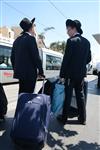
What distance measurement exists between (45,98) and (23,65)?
0.95 m

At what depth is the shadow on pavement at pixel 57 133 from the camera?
4854mm

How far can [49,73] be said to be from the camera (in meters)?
23.9

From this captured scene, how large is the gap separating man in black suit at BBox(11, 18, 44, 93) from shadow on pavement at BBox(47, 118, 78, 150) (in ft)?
2.77

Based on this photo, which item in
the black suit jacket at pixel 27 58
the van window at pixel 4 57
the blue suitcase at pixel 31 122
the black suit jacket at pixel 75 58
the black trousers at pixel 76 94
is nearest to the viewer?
the blue suitcase at pixel 31 122

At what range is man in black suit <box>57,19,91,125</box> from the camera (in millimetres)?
5637

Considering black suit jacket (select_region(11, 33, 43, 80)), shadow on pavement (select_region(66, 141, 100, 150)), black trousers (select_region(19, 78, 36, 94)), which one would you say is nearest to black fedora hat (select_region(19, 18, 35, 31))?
black suit jacket (select_region(11, 33, 43, 80))

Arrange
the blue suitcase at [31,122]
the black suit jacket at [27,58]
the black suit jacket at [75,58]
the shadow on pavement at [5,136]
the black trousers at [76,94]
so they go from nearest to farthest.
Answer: the blue suitcase at [31,122], the shadow on pavement at [5,136], the black suit jacket at [27,58], the black suit jacket at [75,58], the black trousers at [76,94]

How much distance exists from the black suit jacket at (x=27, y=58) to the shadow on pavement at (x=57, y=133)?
1023 millimetres

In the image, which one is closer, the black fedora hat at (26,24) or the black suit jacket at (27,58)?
the black suit jacket at (27,58)

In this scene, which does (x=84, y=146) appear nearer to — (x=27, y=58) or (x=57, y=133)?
(x=57, y=133)

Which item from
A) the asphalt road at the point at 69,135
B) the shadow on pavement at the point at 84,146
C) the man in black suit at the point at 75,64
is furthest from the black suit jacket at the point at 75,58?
the shadow on pavement at the point at 84,146

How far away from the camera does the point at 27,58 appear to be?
5371 mm

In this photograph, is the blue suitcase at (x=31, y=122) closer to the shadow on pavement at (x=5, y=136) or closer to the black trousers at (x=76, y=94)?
the shadow on pavement at (x=5, y=136)

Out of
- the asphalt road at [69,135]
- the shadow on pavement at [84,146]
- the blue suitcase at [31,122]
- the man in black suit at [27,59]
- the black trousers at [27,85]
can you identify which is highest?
the man in black suit at [27,59]
